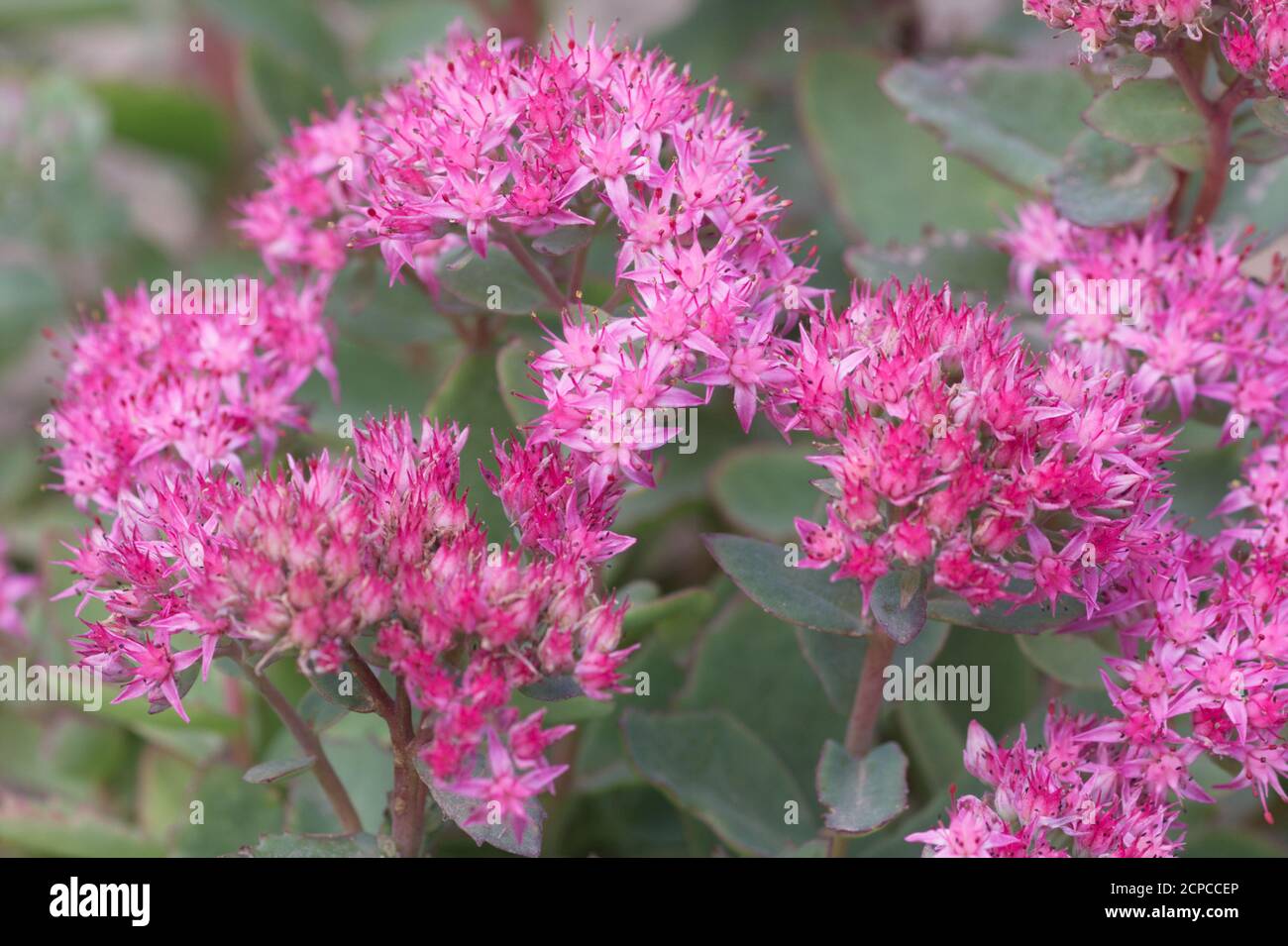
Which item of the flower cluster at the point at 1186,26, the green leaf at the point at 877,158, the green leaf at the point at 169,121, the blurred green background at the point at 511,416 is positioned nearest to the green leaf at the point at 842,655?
the blurred green background at the point at 511,416

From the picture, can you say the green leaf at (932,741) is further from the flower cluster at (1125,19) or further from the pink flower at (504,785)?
the flower cluster at (1125,19)

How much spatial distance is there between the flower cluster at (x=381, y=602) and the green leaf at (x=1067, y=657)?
0.59 meters

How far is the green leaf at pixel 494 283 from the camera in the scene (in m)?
1.52

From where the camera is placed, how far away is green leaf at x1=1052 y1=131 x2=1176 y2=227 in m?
1.63

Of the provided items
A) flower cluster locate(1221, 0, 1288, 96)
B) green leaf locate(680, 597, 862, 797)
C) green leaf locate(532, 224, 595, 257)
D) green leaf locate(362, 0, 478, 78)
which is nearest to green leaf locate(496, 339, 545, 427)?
green leaf locate(532, 224, 595, 257)

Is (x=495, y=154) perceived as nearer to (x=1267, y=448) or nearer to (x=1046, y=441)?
(x=1046, y=441)

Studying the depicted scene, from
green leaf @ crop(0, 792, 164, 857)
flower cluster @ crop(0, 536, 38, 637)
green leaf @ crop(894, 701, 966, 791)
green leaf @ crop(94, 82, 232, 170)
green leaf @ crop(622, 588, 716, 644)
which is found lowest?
green leaf @ crop(0, 792, 164, 857)

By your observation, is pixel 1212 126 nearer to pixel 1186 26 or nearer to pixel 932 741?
pixel 1186 26

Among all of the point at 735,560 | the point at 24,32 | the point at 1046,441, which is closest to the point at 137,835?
the point at 735,560

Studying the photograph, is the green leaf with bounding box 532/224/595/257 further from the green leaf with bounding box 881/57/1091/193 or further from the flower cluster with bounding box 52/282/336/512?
the green leaf with bounding box 881/57/1091/193

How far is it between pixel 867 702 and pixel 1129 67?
2.44 ft

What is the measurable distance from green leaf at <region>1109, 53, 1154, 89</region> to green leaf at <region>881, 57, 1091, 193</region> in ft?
1.08
